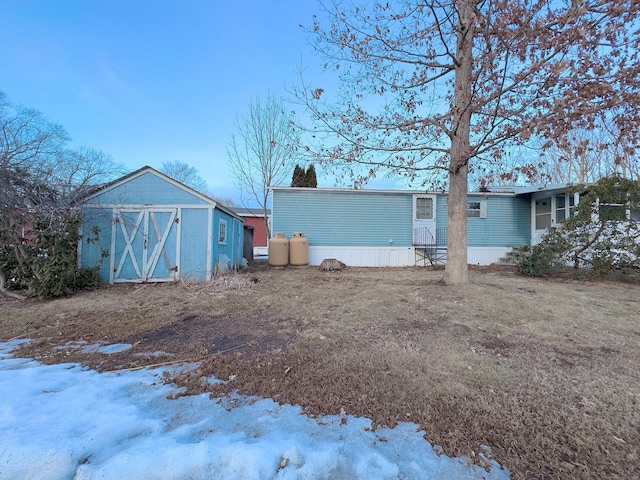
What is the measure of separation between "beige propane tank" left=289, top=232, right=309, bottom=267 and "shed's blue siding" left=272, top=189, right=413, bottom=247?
2.56 ft

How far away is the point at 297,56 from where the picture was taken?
256 inches

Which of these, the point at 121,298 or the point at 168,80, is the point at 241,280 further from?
the point at 168,80

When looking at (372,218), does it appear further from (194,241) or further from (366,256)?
(194,241)

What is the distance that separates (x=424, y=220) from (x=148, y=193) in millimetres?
10390

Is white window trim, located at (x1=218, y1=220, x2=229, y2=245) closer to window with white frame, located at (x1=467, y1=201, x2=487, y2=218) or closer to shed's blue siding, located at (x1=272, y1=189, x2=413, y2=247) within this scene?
shed's blue siding, located at (x1=272, y1=189, x2=413, y2=247)

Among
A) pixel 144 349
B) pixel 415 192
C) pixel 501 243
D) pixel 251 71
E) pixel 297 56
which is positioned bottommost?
pixel 144 349

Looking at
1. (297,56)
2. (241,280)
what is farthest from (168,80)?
(241,280)

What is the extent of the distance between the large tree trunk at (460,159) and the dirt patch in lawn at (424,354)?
603mm

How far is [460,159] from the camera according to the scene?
608 cm

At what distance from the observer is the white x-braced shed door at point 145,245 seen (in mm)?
7883

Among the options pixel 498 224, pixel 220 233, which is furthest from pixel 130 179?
pixel 498 224

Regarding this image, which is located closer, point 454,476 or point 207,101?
point 454,476

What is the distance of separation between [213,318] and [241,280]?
2951 mm

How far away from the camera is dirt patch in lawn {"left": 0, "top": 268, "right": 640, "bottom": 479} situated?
196 centimetres
